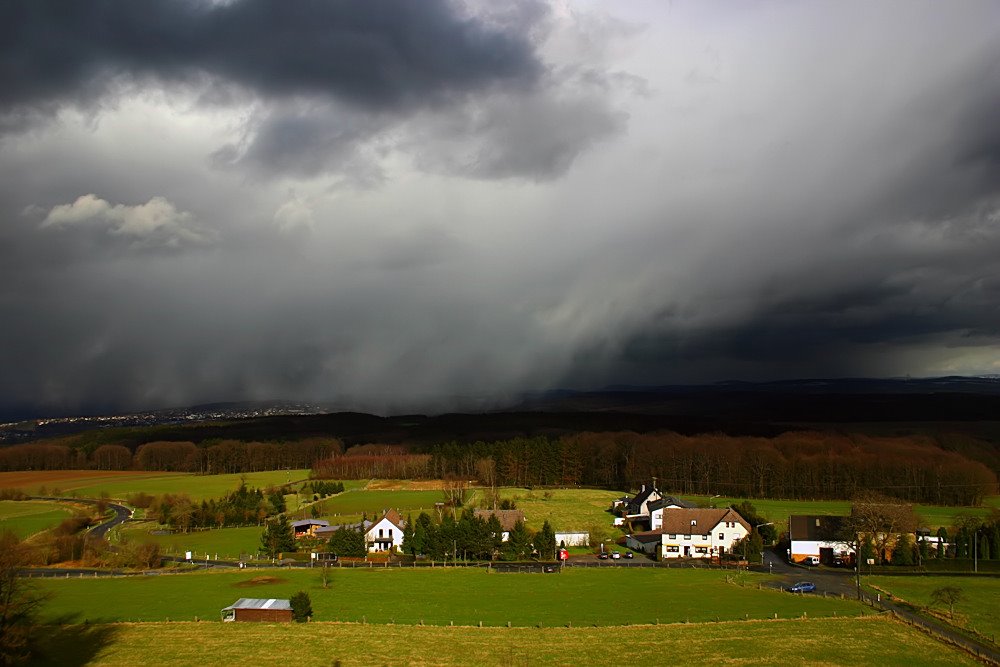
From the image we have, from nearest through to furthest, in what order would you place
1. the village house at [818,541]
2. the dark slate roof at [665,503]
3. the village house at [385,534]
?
the village house at [818,541] < the village house at [385,534] < the dark slate roof at [665,503]

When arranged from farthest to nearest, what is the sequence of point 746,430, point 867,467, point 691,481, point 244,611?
point 746,430 < point 691,481 < point 867,467 < point 244,611

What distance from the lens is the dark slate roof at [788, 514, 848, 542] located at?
75625 mm

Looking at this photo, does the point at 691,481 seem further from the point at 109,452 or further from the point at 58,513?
the point at 109,452

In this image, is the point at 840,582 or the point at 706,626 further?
the point at 840,582

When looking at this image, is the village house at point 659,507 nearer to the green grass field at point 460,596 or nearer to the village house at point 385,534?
the green grass field at point 460,596

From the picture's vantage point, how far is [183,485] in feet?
451

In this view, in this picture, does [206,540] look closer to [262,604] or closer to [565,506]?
[262,604]

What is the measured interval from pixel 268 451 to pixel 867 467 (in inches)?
5485

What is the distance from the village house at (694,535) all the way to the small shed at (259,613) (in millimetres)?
45827

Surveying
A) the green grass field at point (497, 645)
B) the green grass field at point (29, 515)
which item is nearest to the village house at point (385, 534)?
the green grass field at point (497, 645)

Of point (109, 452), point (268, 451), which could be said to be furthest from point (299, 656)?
point (109, 452)

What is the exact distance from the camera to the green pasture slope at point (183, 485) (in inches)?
5044

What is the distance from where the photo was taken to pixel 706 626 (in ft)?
144

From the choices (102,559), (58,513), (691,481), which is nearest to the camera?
(102,559)
